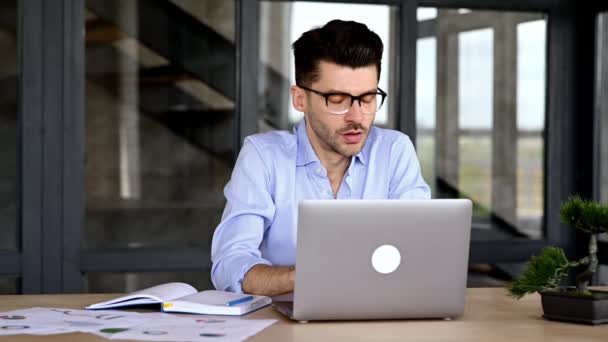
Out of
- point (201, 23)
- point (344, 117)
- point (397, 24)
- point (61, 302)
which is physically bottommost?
point (61, 302)

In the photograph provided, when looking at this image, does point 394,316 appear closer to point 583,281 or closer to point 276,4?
point 583,281

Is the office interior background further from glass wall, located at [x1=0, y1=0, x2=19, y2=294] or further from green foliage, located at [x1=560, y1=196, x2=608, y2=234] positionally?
green foliage, located at [x1=560, y1=196, x2=608, y2=234]

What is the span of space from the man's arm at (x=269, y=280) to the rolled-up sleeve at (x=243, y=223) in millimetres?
40

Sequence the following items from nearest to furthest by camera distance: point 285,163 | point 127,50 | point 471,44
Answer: point 285,163, point 471,44, point 127,50

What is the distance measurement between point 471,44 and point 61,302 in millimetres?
4637

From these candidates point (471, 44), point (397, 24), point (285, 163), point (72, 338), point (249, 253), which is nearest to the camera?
point (72, 338)

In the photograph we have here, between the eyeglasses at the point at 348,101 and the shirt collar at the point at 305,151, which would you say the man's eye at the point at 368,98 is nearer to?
the eyeglasses at the point at 348,101

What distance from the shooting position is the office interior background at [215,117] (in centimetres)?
360

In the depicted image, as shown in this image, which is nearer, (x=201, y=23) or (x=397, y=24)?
(x=397, y=24)

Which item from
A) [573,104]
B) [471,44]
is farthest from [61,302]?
[471,44]

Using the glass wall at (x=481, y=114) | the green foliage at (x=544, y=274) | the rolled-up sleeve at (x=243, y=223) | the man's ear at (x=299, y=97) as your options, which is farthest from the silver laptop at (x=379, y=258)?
the glass wall at (x=481, y=114)

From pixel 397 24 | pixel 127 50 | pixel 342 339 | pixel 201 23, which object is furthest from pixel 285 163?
pixel 127 50

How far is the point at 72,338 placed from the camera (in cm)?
160

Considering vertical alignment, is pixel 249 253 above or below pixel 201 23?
below
